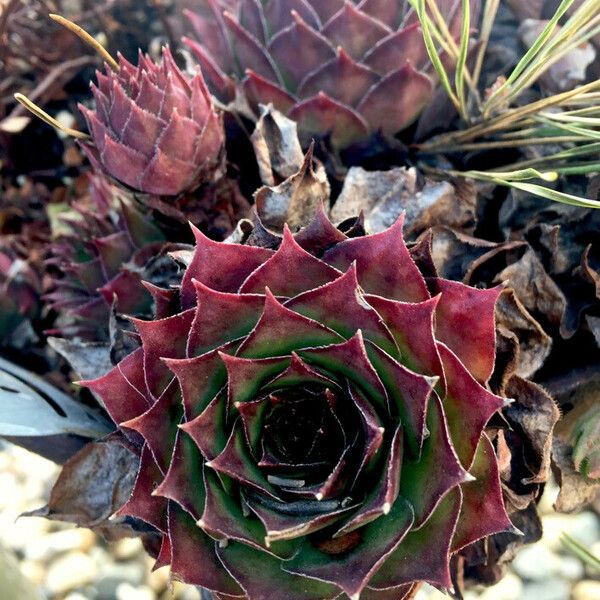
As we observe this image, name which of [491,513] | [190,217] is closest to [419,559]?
[491,513]

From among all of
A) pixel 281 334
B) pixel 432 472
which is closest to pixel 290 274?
pixel 281 334

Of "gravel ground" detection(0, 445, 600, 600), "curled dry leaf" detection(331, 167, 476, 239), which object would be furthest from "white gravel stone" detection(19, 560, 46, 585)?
"curled dry leaf" detection(331, 167, 476, 239)

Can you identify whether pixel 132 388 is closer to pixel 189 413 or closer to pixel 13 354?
pixel 189 413

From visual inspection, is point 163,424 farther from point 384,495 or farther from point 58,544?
point 58,544

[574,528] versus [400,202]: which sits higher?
[400,202]

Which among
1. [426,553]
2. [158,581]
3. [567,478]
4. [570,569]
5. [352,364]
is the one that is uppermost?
[352,364]

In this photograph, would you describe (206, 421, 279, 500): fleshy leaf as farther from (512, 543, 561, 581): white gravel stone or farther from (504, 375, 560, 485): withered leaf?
(512, 543, 561, 581): white gravel stone
